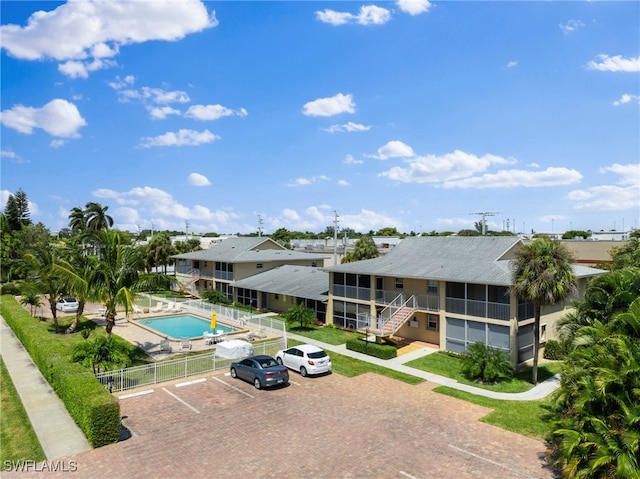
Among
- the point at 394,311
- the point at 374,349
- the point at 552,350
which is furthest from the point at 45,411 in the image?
the point at 552,350

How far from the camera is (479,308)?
28.5 meters

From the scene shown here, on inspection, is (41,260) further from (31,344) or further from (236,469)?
(236,469)

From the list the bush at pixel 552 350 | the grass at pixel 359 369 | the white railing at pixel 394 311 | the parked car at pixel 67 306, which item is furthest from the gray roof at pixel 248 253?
the bush at pixel 552 350

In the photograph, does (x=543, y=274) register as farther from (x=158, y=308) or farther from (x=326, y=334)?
(x=158, y=308)

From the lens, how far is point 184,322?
41.6m

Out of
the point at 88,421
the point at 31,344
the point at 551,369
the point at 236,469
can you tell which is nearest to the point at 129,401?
the point at 88,421

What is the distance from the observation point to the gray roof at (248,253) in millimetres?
52344

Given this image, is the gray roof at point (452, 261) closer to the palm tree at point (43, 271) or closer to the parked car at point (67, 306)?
the palm tree at point (43, 271)

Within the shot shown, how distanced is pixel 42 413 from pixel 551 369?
27.6 metres

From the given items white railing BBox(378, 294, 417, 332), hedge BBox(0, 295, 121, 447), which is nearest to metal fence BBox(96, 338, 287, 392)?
hedge BBox(0, 295, 121, 447)

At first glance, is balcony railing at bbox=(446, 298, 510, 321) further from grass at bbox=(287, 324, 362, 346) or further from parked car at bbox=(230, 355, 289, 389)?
parked car at bbox=(230, 355, 289, 389)

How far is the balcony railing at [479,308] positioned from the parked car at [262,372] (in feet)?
42.8

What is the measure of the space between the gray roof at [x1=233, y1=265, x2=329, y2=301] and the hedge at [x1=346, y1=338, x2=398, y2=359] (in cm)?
864

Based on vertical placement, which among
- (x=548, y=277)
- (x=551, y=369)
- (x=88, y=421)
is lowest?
(x=551, y=369)
